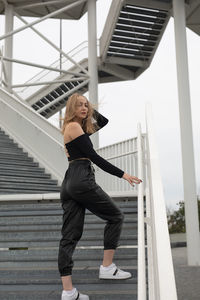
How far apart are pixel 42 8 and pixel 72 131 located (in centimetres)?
1666

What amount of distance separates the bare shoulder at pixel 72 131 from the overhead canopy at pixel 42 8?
579 inches

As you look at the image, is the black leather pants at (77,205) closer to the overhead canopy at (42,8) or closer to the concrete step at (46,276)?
the concrete step at (46,276)

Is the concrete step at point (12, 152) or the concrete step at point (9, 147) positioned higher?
the concrete step at point (9, 147)

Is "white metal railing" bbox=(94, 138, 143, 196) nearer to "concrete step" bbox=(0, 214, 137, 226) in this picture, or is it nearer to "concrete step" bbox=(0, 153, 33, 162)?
"concrete step" bbox=(0, 153, 33, 162)

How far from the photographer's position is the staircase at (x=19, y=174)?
24.4 feet

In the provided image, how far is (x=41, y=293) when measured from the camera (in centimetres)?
306

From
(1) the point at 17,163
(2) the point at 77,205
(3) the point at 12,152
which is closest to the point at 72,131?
(2) the point at 77,205

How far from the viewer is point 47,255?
154 inches

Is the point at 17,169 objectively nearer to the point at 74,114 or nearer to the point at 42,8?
the point at 74,114

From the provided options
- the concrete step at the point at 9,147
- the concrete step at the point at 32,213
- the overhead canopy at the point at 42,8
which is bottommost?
the concrete step at the point at 32,213

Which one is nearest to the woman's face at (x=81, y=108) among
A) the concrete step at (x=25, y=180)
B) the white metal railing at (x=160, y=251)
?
the white metal railing at (x=160, y=251)

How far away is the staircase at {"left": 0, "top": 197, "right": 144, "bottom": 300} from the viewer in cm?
310

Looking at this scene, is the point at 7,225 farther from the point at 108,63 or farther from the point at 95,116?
the point at 108,63

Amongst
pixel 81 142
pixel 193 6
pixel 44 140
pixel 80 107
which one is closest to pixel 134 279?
pixel 81 142
